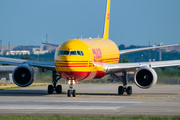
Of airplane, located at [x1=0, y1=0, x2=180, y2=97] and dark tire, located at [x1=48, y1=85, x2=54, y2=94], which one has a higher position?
airplane, located at [x1=0, y1=0, x2=180, y2=97]

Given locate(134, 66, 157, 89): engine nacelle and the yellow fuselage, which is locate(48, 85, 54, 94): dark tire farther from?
locate(134, 66, 157, 89): engine nacelle

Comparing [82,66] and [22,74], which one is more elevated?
[82,66]

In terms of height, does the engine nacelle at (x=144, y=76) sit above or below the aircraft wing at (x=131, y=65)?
below

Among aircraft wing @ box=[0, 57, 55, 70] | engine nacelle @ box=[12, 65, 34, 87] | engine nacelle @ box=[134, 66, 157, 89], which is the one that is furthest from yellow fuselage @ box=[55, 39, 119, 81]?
engine nacelle @ box=[12, 65, 34, 87]

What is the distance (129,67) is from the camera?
89.9ft

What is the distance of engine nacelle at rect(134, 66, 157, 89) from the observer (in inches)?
1019

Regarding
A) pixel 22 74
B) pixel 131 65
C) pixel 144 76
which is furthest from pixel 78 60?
pixel 22 74

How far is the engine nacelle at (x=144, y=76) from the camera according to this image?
84.9ft

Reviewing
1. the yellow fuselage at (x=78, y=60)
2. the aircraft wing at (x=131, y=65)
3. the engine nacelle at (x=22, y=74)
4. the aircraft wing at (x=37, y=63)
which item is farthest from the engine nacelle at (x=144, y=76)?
the engine nacelle at (x=22, y=74)

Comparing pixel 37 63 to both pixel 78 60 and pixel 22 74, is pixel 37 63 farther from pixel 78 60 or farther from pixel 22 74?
pixel 78 60

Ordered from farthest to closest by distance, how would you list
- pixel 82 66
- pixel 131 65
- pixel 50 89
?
1. pixel 50 89
2. pixel 131 65
3. pixel 82 66

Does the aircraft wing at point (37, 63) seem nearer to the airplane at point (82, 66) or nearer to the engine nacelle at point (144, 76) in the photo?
the airplane at point (82, 66)

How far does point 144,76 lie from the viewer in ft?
86.1

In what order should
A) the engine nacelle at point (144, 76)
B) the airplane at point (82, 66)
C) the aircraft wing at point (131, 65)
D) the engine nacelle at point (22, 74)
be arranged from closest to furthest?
the airplane at point (82, 66) < the engine nacelle at point (144, 76) < the aircraft wing at point (131, 65) < the engine nacelle at point (22, 74)
